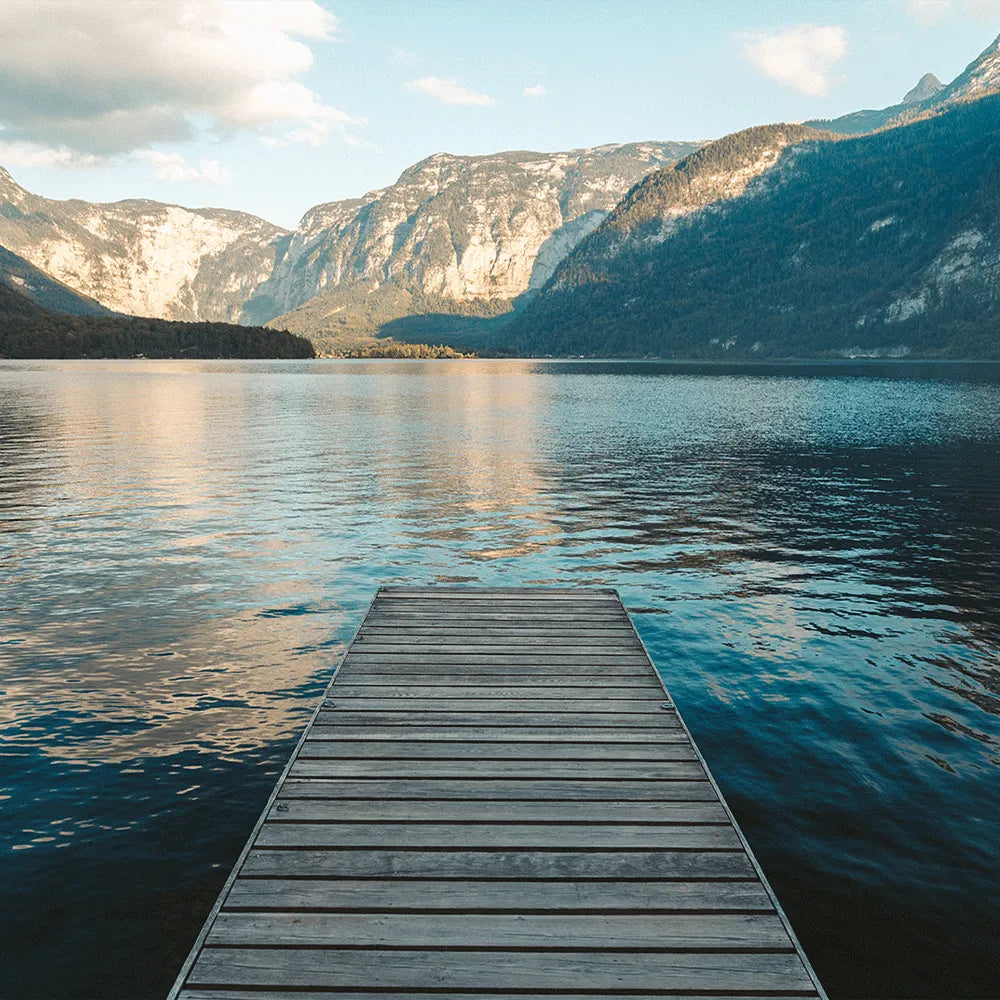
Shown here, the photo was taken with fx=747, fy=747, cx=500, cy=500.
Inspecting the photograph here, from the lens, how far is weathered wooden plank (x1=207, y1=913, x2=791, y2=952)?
654 cm

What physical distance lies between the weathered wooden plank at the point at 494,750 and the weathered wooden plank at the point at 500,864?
2.22 metres

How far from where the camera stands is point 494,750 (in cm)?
1041

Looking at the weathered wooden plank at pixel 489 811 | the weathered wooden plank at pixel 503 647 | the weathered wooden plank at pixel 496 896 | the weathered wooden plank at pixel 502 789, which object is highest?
the weathered wooden plank at pixel 496 896

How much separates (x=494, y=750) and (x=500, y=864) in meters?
2.70

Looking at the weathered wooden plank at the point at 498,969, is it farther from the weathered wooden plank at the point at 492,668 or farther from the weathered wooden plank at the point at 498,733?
the weathered wooden plank at the point at 492,668

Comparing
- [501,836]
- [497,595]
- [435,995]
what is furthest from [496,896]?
[497,595]

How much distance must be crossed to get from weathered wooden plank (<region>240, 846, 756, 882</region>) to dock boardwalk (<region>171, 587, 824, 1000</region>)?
21 mm

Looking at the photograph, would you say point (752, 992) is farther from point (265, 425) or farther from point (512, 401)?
point (512, 401)

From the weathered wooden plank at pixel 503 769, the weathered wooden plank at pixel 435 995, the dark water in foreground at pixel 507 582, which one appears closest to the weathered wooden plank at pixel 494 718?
the weathered wooden plank at pixel 503 769

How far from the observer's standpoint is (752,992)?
6086 millimetres

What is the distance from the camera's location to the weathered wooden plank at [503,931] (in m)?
6.54

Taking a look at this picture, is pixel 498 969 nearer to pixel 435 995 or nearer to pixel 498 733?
pixel 435 995

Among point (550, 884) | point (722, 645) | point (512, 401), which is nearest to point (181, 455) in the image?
point (722, 645)

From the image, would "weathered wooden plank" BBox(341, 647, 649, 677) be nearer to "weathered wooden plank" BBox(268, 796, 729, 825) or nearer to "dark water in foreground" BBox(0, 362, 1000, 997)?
"dark water in foreground" BBox(0, 362, 1000, 997)
